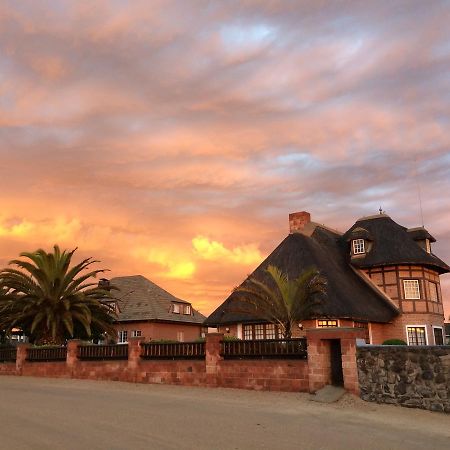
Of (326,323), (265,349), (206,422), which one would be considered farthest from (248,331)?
(206,422)

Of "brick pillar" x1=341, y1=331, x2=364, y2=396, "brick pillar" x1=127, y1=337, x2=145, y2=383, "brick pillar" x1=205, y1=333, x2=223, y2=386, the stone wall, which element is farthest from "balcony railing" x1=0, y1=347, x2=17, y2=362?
the stone wall

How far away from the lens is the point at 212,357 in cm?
1858

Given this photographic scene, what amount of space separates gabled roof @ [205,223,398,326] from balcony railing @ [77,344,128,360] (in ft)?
28.1

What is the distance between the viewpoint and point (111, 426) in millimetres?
10562

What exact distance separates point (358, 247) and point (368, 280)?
2.73 meters

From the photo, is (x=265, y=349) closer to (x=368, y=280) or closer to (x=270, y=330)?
(x=270, y=330)

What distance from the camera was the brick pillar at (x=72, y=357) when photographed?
22859 millimetres

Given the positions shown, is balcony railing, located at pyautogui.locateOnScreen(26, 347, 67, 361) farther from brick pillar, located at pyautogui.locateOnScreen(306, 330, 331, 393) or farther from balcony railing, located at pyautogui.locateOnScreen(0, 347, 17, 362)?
brick pillar, located at pyautogui.locateOnScreen(306, 330, 331, 393)

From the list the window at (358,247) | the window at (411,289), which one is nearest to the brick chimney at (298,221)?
the window at (358,247)

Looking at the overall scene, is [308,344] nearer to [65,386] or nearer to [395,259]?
[65,386]

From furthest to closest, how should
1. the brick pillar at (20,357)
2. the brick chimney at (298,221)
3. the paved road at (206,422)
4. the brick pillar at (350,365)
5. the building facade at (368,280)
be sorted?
the brick chimney at (298,221)
the building facade at (368,280)
the brick pillar at (20,357)
the brick pillar at (350,365)
the paved road at (206,422)

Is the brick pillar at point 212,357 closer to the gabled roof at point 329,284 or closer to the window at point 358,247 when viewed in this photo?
the gabled roof at point 329,284

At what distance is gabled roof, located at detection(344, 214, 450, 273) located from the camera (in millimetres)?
33656

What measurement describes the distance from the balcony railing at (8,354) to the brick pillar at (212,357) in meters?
13.0
